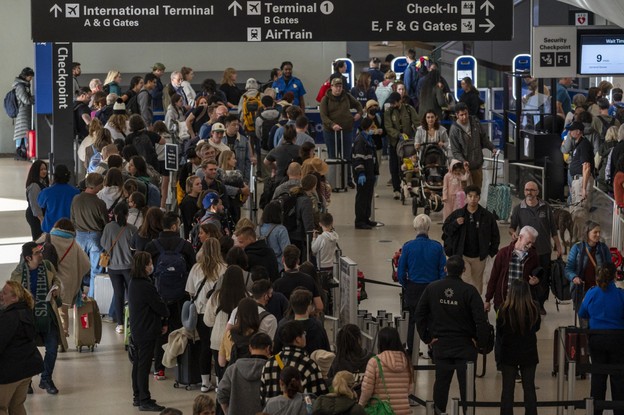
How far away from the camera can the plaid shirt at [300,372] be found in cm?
916

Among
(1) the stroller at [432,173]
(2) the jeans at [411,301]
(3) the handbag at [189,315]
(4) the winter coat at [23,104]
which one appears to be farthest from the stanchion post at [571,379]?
(4) the winter coat at [23,104]

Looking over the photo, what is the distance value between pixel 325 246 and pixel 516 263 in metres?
2.13

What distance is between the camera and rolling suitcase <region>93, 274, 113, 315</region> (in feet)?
49.3

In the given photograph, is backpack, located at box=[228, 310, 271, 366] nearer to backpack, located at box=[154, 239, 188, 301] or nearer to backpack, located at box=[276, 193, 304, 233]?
backpack, located at box=[154, 239, 188, 301]

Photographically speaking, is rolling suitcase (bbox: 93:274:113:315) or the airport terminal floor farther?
rolling suitcase (bbox: 93:274:113:315)

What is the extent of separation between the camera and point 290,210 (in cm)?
1505

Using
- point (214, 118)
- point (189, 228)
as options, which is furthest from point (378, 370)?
Answer: point (214, 118)

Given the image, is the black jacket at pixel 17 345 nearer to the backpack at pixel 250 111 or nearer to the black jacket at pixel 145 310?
the black jacket at pixel 145 310

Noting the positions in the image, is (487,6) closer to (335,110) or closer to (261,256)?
(261,256)

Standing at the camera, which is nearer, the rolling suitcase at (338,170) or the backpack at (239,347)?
the backpack at (239,347)

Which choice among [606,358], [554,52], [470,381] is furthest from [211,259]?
[554,52]

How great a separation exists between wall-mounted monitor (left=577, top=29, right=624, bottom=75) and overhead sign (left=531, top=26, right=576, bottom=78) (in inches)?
4.5

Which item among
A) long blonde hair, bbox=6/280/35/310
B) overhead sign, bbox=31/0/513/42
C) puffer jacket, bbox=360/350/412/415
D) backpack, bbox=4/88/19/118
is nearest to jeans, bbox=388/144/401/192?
overhead sign, bbox=31/0/513/42

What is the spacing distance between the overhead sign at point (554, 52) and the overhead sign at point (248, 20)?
9.26 ft
